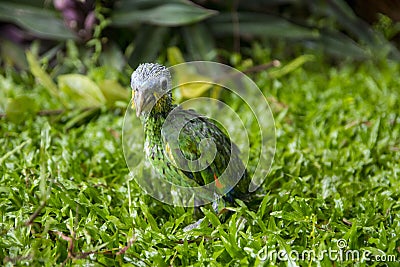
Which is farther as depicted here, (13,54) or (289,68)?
(13,54)

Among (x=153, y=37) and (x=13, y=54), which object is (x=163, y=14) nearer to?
(x=153, y=37)

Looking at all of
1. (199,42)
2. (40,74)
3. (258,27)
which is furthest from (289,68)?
(40,74)

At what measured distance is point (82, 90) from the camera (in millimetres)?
1682

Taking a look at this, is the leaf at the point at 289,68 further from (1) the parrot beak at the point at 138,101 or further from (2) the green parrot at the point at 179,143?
(1) the parrot beak at the point at 138,101

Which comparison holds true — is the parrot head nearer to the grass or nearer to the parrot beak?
the parrot beak

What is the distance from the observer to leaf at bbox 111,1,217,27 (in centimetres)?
179

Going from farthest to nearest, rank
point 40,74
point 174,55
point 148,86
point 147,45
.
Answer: point 147,45 → point 174,55 → point 40,74 → point 148,86

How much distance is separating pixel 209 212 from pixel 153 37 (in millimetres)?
1073

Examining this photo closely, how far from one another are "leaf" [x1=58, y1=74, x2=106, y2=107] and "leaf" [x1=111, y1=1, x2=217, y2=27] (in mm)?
325

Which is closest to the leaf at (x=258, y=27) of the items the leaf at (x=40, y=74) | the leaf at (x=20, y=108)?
the leaf at (x=40, y=74)

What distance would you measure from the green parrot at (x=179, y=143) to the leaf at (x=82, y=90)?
0.65 meters

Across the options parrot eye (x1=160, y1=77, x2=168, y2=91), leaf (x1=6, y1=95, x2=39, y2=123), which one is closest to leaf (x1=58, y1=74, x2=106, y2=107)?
leaf (x1=6, y1=95, x2=39, y2=123)

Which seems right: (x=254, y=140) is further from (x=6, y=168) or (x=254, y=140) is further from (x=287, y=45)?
(x=287, y=45)

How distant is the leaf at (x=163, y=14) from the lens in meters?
1.79
